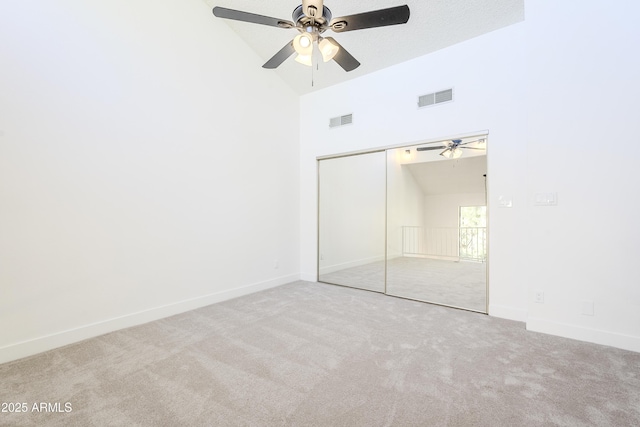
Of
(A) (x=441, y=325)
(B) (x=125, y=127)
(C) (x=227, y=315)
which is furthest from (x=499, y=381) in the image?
(B) (x=125, y=127)

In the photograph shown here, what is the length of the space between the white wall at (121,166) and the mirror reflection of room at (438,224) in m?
2.07

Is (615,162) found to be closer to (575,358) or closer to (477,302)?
(575,358)

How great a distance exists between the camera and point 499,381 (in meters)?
1.88

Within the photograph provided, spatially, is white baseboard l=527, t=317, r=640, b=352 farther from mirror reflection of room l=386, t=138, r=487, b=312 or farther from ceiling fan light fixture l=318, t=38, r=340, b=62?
ceiling fan light fixture l=318, t=38, r=340, b=62

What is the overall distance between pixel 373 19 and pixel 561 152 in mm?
2139

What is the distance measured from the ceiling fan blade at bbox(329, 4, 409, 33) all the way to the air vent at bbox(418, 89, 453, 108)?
163 cm

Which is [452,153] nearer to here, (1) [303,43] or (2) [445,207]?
(2) [445,207]

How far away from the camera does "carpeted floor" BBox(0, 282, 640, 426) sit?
1570 mm

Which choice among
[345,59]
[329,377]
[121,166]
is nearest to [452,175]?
[345,59]

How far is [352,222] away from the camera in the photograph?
4.93 metres

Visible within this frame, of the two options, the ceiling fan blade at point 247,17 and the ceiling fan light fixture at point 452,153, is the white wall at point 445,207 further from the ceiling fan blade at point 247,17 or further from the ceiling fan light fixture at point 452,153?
the ceiling fan blade at point 247,17

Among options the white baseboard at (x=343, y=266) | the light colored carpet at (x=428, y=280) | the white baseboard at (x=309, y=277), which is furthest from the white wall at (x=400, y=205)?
the white baseboard at (x=309, y=277)

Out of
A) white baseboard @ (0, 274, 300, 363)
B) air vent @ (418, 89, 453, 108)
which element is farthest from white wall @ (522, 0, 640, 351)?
white baseboard @ (0, 274, 300, 363)

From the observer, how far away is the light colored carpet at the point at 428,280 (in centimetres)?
348
